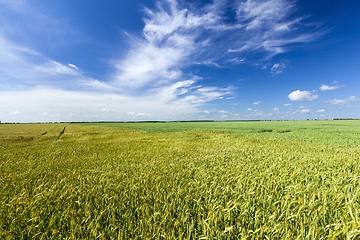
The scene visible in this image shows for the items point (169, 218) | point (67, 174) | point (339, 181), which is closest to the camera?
point (169, 218)

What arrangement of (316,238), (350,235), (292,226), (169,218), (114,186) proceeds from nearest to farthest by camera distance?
(350,235)
(316,238)
(292,226)
(169,218)
(114,186)

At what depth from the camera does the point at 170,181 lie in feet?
10.6

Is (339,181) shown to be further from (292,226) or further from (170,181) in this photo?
(170,181)

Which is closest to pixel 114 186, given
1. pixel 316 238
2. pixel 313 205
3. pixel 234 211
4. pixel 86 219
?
pixel 86 219

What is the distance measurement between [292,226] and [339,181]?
256cm

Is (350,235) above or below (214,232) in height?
above

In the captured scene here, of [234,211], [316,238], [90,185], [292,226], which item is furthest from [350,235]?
[90,185]

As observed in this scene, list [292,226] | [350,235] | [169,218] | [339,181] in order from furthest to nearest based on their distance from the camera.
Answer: [339,181] → [169,218] → [292,226] → [350,235]

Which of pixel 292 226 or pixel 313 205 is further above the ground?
pixel 313 205

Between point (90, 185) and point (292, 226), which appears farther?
point (90, 185)

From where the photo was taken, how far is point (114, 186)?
302cm

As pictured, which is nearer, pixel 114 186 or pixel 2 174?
pixel 114 186

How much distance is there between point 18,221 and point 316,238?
4.09 m

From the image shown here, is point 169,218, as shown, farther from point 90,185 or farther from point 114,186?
point 90,185
